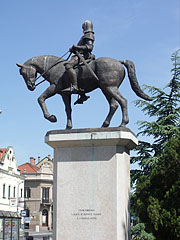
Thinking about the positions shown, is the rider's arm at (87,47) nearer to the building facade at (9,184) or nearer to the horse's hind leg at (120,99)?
the horse's hind leg at (120,99)

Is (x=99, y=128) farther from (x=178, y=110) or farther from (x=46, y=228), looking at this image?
(x=46, y=228)

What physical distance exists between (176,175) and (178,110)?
9410mm

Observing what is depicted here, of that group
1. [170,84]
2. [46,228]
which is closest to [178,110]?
[170,84]

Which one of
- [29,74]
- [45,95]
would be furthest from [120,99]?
[29,74]

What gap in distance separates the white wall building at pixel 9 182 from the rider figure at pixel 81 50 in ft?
136

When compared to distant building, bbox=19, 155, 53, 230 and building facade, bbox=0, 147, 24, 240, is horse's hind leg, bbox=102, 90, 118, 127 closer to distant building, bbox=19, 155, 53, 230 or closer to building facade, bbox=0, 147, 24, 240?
building facade, bbox=0, 147, 24, 240

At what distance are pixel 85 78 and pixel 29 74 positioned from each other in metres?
1.44

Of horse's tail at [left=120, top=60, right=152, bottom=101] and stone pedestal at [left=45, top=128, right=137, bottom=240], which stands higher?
horse's tail at [left=120, top=60, right=152, bottom=101]

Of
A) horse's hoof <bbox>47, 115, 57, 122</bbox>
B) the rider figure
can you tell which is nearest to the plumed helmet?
the rider figure

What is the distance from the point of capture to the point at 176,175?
45.6ft

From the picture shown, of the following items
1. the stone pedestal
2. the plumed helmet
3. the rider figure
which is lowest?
the stone pedestal

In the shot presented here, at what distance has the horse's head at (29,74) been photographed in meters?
10.2

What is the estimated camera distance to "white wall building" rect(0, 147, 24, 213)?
51.5 metres

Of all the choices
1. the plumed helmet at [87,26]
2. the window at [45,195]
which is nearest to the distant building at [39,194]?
the window at [45,195]
